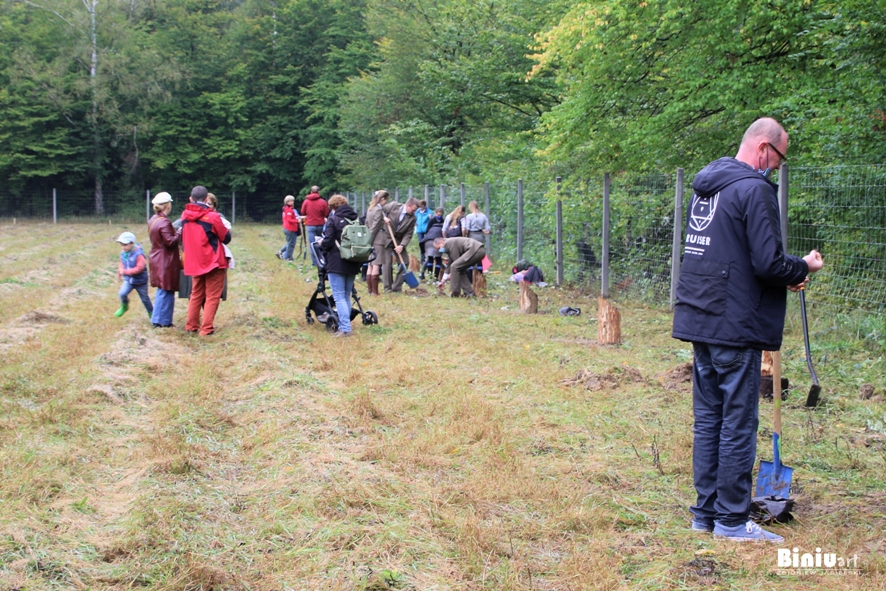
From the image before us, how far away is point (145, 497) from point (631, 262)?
10523mm

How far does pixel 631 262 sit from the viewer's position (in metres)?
13.7

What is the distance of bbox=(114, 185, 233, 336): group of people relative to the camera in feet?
32.4

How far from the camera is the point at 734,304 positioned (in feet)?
13.0

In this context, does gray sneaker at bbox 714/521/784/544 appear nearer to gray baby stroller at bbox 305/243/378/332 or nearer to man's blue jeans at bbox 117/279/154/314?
gray baby stroller at bbox 305/243/378/332

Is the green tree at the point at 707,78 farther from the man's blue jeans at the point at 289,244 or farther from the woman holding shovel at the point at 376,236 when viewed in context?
the man's blue jeans at the point at 289,244

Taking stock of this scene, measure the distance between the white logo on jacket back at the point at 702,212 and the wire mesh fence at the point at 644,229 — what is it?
18.3 ft

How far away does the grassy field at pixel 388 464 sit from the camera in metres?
3.71

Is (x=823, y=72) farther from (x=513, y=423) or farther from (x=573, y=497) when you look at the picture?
(x=573, y=497)

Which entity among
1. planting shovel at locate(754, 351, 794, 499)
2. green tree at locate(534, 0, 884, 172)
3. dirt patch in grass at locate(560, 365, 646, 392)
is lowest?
dirt patch in grass at locate(560, 365, 646, 392)

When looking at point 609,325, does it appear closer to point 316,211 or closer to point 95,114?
point 316,211

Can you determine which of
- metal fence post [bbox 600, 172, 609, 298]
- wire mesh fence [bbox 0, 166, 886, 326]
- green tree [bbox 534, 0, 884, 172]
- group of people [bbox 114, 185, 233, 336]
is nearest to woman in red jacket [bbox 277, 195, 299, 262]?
wire mesh fence [bbox 0, 166, 886, 326]

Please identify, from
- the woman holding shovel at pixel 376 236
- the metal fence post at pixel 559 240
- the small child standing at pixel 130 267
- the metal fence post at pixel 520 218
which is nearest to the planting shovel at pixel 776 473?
the small child standing at pixel 130 267

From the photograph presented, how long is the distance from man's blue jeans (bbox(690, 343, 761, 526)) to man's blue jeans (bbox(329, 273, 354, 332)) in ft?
21.2

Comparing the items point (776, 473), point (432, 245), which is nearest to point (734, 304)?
point (776, 473)
